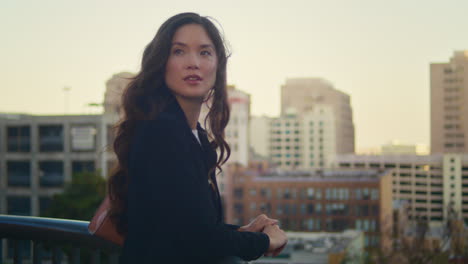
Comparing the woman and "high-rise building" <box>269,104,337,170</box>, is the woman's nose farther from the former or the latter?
"high-rise building" <box>269,104,337,170</box>

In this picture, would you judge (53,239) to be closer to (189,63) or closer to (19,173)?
(189,63)

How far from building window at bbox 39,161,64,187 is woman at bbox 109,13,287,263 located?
4447cm

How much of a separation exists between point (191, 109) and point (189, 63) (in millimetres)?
169

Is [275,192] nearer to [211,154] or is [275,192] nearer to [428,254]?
[428,254]

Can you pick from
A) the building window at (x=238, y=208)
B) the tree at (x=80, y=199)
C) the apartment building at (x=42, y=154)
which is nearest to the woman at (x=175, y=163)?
the tree at (x=80, y=199)

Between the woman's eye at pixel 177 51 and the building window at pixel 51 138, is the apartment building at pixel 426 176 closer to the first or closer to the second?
the building window at pixel 51 138

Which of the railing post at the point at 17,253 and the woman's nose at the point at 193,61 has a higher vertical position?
the woman's nose at the point at 193,61

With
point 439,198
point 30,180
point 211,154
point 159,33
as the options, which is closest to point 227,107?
point 211,154

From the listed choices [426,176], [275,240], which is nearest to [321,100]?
[426,176]

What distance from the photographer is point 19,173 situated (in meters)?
44.5

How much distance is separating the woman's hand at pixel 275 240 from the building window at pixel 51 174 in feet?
146

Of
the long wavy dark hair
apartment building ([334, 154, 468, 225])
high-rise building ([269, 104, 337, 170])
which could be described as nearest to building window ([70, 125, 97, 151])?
the long wavy dark hair

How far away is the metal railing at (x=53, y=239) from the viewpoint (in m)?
2.50

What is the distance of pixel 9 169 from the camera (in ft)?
147
